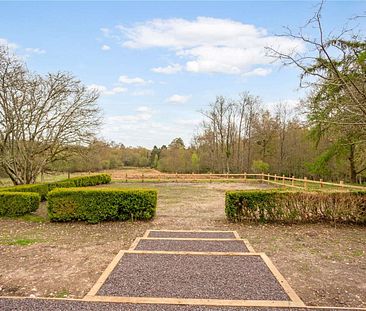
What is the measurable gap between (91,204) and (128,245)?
117 inches

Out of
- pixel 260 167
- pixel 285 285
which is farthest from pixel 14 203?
pixel 260 167

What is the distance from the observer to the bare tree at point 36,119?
13.7m

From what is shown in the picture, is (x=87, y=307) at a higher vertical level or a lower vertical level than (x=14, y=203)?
lower

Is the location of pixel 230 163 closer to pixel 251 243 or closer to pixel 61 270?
pixel 251 243

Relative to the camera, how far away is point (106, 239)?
6.96 meters

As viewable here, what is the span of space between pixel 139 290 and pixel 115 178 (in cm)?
2613

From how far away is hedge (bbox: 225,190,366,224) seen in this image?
8.62 meters

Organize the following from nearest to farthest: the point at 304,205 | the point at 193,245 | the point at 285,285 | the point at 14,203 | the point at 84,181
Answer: the point at 285,285, the point at 193,245, the point at 304,205, the point at 14,203, the point at 84,181

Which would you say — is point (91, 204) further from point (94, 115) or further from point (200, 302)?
point (94, 115)

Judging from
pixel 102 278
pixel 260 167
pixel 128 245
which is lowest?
pixel 128 245

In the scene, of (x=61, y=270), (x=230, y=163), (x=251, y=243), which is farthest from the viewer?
(x=230, y=163)

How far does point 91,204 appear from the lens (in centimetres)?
876

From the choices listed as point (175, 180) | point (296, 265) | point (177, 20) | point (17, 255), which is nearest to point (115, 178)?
point (175, 180)

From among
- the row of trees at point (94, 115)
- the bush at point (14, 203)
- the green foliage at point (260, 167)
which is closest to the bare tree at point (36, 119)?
the row of trees at point (94, 115)
